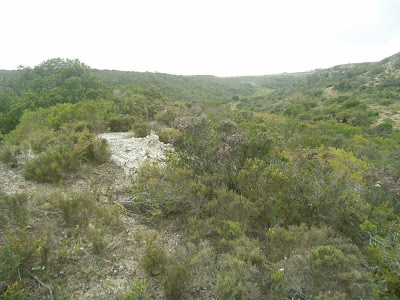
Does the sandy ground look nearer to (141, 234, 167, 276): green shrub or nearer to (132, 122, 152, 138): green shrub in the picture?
(141, 234, 167, 276): green shrub

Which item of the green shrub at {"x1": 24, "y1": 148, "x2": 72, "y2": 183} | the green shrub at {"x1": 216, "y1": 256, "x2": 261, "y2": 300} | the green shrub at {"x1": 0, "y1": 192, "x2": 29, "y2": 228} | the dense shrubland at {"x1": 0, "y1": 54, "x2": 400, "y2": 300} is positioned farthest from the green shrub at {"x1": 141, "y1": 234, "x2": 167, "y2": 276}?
the green shrub at {"x1": 24, "y1": 148, "x2": 72, "y2": 183}

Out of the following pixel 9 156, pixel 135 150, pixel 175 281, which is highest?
pixel 9 156

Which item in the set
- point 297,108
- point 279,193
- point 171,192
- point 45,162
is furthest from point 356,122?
point 45,162

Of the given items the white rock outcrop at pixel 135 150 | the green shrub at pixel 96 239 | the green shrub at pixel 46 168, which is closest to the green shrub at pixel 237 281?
the green shrub at pixel 96 239

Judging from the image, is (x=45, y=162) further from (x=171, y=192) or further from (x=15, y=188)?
(x=171, y=192)

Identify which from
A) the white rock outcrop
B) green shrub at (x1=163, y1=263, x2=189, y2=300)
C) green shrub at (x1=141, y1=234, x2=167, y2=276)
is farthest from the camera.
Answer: the white rock outcrop

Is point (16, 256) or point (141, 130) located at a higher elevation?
point (141, 130)

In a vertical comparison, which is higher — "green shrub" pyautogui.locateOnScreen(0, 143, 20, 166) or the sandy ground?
"green shrub" pyautogui.locateOnScreen(0, 143, 20, 166)

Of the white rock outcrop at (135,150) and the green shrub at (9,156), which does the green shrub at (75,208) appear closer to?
the white rock outcrop at (135,150)

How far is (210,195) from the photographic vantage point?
416cm

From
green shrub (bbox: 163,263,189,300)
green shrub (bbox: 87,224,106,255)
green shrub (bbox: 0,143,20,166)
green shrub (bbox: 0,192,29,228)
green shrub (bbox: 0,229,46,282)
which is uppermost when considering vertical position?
green shrub (bbox: 0,143,20,166)

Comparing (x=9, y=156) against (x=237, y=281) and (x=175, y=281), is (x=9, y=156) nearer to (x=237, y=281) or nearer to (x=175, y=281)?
(x=175, y=281)

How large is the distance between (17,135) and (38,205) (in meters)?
6.18

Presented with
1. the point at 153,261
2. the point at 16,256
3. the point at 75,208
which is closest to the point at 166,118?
the point at 75,208
